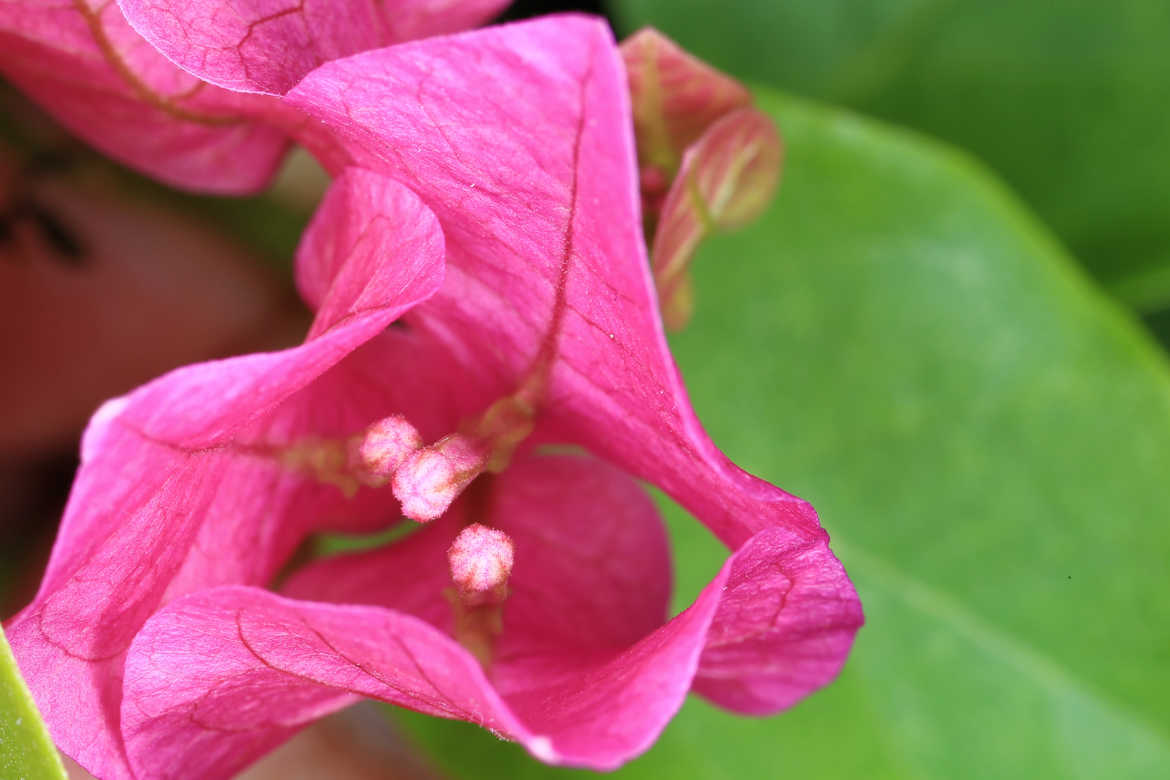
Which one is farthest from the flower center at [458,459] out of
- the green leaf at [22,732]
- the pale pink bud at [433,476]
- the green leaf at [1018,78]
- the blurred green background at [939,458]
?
the green leaf at [1018,78]

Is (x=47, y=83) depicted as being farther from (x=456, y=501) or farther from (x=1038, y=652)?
(x=1038, y=652)

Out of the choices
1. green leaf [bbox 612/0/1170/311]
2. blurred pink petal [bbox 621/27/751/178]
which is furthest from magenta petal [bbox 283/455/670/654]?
green leaf [bbox 612/0/1170/311]

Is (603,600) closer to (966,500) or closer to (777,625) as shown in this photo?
(777,625)

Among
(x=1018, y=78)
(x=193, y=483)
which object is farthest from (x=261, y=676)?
(x=1018, y=78)

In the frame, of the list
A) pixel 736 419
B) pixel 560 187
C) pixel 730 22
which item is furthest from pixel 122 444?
pixel 730 22

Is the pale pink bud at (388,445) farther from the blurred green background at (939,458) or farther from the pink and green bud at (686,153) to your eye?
the blurred green background at (939,458)

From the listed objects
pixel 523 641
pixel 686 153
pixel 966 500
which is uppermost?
pixel 686 153

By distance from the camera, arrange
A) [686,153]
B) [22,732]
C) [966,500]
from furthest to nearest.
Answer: [966,500] → [686,153] → [22,732]
